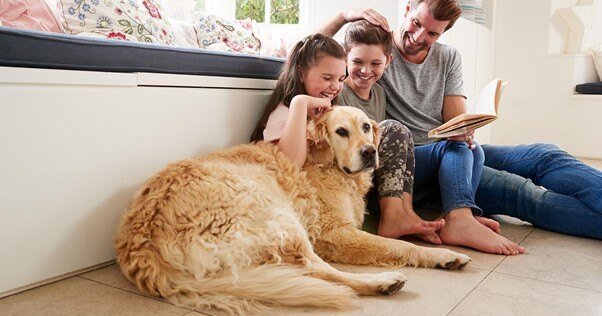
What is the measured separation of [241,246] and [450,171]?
1.02m

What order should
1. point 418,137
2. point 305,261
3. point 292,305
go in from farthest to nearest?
1. point 418,137
2. point 305,261
3. point 292,305

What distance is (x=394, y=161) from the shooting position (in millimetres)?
1956

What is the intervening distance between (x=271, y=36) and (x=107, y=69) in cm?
235

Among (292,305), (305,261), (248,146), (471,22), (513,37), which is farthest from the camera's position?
(513,37)

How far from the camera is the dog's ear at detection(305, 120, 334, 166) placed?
5.93 feet

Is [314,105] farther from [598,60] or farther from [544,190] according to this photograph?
[598,60]

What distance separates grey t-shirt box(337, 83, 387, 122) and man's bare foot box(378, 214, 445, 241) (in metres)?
0.50

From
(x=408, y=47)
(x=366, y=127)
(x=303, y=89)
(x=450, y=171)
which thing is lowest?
(x=450, y=171)

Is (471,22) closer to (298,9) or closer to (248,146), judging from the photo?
(298,9)

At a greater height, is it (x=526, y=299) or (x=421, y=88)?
(x=421, y=88)

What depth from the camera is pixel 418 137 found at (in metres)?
2.32

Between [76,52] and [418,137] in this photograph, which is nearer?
[76,52]

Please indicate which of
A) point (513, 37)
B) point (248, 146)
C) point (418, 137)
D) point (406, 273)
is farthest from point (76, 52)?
point (513, 37)

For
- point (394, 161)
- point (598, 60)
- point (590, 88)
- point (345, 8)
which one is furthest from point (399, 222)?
point (598, 60)
